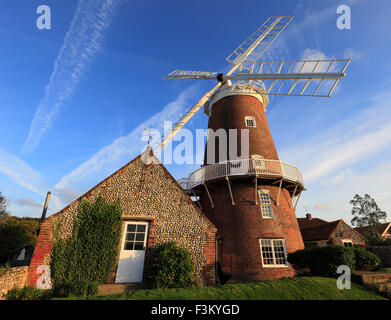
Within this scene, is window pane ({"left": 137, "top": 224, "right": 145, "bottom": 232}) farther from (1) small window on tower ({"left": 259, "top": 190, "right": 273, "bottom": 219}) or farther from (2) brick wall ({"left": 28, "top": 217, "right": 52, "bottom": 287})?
(1) small window on tower ({"left": 259, "top": 190, "right": 273, "bottom": 219})

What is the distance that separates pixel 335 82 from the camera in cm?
1450

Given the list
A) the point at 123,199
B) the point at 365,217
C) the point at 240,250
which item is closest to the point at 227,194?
the point at 240,250

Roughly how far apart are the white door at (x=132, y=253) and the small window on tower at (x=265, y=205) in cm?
793

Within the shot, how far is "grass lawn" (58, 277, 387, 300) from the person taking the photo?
623cm

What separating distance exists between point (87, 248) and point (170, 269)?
3.40m

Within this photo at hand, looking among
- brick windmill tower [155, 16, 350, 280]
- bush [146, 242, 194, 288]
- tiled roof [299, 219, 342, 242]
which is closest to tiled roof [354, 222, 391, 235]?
tiled roof [299, 219, 342, 242]

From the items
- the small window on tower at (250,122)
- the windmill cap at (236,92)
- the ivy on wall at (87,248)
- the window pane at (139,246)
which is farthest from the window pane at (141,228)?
the windmill cap at (236,92)

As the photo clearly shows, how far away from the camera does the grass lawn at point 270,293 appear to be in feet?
20.4

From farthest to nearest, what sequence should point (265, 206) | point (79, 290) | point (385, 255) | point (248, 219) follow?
point (385, 255), point (265, 206), point (248, 219), point (79, 290)

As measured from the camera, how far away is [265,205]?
45.1 feet

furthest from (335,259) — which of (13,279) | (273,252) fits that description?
(13,279)

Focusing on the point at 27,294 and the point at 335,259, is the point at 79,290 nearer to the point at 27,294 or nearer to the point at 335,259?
the point at 27,294

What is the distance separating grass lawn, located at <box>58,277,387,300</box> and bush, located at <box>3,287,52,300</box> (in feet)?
7.33

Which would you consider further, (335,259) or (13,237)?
(13,237)
